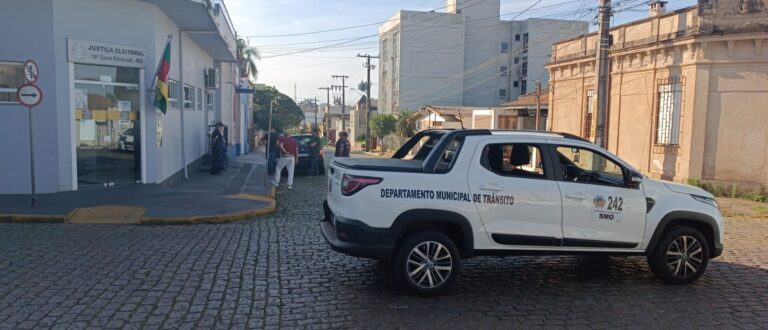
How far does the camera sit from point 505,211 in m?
5.98

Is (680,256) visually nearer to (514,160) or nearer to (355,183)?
(514,160)

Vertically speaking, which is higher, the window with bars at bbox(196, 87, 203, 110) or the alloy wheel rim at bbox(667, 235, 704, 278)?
the window with bars at bbox(196, 87, 203, 110)

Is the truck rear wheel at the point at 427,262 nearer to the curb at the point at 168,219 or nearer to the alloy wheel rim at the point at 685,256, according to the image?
the alloy wheel rim at the point at 685,256

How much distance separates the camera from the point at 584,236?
620 cm

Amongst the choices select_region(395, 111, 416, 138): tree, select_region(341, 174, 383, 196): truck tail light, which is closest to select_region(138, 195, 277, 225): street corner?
select_region(341, 174, 383, 196): truck tail light

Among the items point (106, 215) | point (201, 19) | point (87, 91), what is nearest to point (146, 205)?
point (106, 215)

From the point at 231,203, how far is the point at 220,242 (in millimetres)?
3590

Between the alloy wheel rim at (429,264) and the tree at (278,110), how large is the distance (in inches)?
2007

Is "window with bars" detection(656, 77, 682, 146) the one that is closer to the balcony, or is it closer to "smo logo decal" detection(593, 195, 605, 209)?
"smo logo decal" detection(593, 195, 605, 209)

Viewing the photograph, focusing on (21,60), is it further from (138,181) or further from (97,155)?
(138,181)

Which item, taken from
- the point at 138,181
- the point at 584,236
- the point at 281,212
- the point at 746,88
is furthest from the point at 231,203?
the point at 746,88

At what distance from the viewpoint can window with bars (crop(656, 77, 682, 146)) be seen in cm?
1734

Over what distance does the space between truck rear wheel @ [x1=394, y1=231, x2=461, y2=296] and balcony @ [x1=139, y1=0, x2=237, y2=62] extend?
9.45m

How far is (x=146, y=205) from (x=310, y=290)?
262 inches
